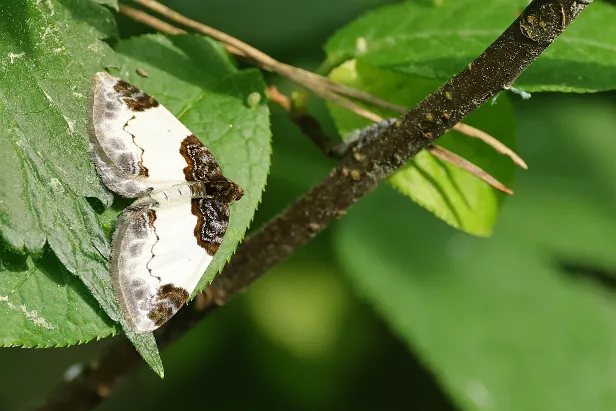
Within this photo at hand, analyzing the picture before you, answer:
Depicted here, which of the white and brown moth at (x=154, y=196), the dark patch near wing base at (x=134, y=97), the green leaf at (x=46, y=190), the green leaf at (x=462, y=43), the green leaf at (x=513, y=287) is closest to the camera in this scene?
the green leaf at (x=46, y=190)

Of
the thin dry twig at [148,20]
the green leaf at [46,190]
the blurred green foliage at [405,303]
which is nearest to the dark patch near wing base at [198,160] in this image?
the green leaf at [46,190]

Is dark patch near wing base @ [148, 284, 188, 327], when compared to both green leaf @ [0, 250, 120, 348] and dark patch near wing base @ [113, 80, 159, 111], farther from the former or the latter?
dark patch near wing base @ [113, 80, 159, 111]

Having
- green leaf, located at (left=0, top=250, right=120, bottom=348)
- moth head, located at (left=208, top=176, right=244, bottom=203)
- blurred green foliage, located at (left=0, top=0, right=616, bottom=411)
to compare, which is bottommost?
blurred green foliage, located at (left=0, top=0, right=616, bottom=411)

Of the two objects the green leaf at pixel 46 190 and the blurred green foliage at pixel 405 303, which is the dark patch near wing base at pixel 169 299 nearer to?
the green leaf at pixel 46 190

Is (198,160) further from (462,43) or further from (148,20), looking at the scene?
(462,43)

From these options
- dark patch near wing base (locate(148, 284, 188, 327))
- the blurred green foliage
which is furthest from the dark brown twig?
the blurred green foliage

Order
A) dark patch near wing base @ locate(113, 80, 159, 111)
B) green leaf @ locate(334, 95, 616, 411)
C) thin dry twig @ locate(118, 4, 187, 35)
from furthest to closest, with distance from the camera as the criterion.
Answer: green leaf @ locate(334, 95, 616, 411) → thin dry twig @ locate(118, 4, 187, 35) → dark patch near wing base @ locate(113, 80, 159, 111)
